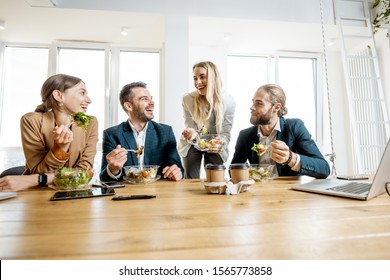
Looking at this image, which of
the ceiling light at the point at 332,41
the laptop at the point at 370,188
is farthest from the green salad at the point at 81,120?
the ceiling light at the point at 332,41

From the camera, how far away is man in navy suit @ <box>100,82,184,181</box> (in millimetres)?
1680

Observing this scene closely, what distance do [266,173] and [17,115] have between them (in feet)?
14.4

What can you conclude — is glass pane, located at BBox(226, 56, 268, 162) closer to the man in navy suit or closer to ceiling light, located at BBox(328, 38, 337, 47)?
ceiling light, located at BBox(328, 38, 337, 47)

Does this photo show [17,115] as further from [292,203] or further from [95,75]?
[292,203]

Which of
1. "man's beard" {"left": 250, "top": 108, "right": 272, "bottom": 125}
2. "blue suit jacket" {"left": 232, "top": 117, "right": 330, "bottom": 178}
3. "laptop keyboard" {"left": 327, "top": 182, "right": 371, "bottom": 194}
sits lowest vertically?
"laptop keyboard" {"left": 327, "top": 182, "right": 371, "bottom": 194}

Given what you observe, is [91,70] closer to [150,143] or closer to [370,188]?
[150,143]

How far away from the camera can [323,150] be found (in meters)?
4.49

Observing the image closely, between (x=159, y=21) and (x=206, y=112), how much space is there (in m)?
1.78

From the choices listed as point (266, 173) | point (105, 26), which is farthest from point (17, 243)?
point (105, 26)

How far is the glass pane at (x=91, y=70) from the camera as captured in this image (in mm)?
Result: 4012

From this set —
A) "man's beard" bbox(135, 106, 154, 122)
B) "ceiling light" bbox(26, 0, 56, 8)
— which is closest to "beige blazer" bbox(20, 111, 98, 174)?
"man's beard" bbox(135, 106, 154, 122)

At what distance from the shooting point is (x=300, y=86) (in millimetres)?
4602

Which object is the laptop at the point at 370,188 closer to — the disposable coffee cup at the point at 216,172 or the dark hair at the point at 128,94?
the disposable coffee cup at the point at 216,172

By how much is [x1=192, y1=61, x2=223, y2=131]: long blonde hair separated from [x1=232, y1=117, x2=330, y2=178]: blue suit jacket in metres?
0.41
